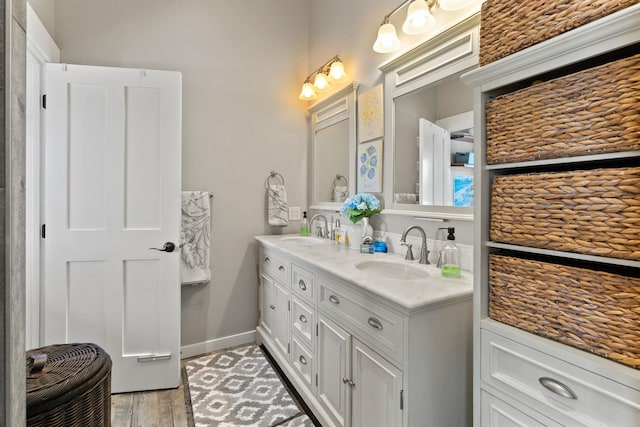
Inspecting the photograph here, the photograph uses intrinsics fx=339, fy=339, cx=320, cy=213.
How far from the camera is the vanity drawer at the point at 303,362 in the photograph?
6.24 ft

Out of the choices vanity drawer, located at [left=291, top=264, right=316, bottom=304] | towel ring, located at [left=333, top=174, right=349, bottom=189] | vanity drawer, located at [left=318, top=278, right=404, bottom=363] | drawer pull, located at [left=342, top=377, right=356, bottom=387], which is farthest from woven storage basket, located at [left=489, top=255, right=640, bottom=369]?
towel ring, located at [left=333, top=174, right=349, bottom=189]

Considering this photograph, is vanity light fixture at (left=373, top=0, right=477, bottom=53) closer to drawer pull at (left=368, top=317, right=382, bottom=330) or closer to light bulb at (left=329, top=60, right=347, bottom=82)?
light bulb at (left=329, top=60, right=347, bottom=82)

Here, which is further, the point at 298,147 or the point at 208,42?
the point at 298,147

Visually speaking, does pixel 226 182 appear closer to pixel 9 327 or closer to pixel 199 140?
pixel 199 140

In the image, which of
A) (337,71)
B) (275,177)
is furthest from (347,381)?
(337,71)

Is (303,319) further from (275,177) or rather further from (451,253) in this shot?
(275,177)

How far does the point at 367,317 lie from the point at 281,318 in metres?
1.12

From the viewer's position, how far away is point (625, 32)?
2.43 ft

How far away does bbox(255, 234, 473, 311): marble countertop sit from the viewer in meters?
1.23

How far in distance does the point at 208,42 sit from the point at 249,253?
177 centimetres

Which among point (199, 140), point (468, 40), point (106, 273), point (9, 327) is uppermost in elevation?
point (468, 40)

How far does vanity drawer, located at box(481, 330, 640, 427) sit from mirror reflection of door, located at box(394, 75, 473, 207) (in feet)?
2.65

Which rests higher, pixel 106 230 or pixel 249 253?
pixel 106 230

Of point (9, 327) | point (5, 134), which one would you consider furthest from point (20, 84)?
point (9, 327)
